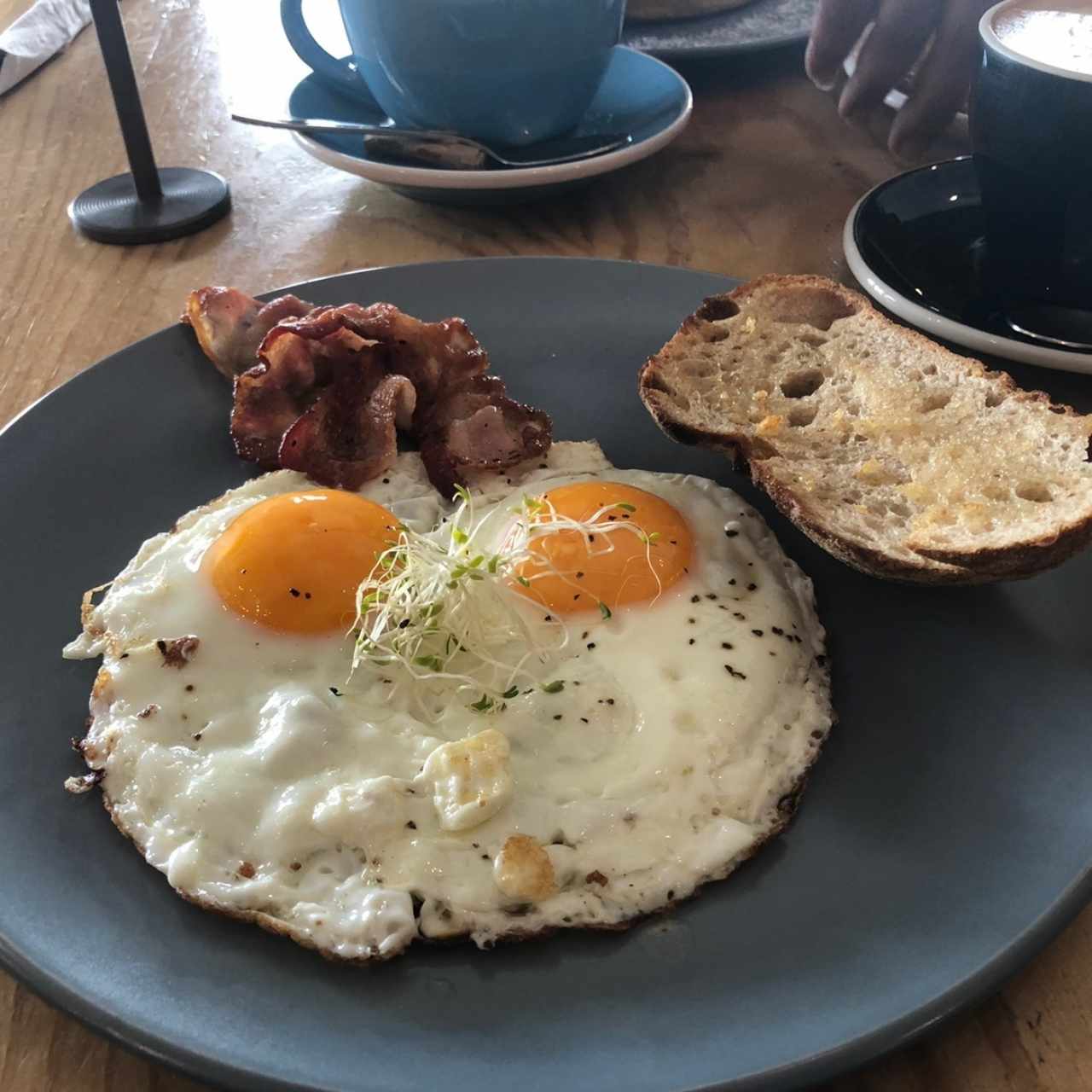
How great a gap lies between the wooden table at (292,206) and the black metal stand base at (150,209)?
1.5 inches

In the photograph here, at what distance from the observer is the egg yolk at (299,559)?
5.26 feet

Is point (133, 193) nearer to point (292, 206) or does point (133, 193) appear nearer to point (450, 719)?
point (292, 206)

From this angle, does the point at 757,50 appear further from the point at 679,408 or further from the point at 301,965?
the point at 301,965

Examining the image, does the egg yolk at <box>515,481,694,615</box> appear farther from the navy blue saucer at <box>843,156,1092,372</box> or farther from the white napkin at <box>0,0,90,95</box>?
the white napkin at <box>0,0,90,95</box>

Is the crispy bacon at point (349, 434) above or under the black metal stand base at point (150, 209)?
under

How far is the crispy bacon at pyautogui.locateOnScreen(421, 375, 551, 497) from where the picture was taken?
1863 mm

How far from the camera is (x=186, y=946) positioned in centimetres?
118

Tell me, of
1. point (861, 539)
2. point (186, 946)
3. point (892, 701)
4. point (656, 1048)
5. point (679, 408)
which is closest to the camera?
point (656, 1048)

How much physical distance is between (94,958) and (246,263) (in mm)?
1929

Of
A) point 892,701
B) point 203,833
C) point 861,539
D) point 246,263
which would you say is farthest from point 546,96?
point 203,833

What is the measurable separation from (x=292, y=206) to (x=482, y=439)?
4.59 ft

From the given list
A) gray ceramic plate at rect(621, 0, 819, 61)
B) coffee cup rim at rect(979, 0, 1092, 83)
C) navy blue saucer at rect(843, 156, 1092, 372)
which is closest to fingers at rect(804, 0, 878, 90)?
gray ceramic plate at rect(621, 0, 819, 61)

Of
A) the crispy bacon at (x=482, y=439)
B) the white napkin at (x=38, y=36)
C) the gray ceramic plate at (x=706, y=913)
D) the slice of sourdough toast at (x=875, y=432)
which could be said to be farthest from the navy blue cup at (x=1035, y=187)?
the white napkin at (x=38, y=36)

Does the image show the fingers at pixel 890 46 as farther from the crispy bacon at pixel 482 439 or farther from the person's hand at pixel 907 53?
the crispy bacon at pixel 482 439
